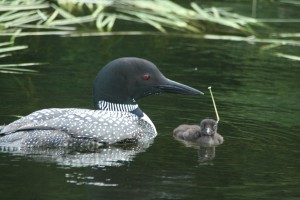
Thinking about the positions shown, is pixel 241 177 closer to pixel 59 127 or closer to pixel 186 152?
pixel 186 152

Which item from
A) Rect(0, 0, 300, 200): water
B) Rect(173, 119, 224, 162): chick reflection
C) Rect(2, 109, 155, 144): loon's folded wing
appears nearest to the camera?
Rect(0, 0, 300, 200): water

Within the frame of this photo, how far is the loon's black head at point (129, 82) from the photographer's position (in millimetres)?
9680

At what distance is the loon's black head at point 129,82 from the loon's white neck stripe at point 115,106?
3 cm

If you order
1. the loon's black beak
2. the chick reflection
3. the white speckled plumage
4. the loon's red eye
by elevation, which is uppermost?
the loon's red eye

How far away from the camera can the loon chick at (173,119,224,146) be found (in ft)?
30.6

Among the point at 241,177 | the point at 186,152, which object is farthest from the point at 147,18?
the point at 241,177

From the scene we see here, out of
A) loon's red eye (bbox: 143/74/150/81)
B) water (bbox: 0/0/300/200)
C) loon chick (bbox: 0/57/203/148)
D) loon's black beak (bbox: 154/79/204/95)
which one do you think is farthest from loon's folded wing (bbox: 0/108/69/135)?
loon's black beak (bbox: 154/79/204/95)

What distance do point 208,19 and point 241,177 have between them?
19.3ft

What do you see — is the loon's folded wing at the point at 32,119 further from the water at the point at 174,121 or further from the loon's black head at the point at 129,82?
the loon's black head at the point at 129,82

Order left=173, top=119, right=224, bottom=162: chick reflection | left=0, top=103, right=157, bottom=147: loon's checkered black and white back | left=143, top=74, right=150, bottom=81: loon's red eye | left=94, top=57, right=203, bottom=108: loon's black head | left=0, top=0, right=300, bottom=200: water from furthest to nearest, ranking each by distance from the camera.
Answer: left=143, top=74, right=150, bottom=81: loon's red eye
left=94, top=57, right=203, bottom=108: loon's black head
left=173, top=119, right=224, bottom=162: chick reflection
left=0, top=103, right=157, bottom=147: loon's checkered black and white back
left=0, top=0, right=300, bottom=200: water

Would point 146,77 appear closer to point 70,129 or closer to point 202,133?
point 202,133

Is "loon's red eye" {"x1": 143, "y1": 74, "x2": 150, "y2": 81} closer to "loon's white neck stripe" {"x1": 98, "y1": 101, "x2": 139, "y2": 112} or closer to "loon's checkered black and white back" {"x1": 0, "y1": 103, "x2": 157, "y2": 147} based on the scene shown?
"loon's white neck stripe" {"x1": 98, "y1": 101, "x2": 139, "y2": 112}

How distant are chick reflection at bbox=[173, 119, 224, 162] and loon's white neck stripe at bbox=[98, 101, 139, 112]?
0.51 meters

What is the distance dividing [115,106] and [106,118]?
1.73 feet
